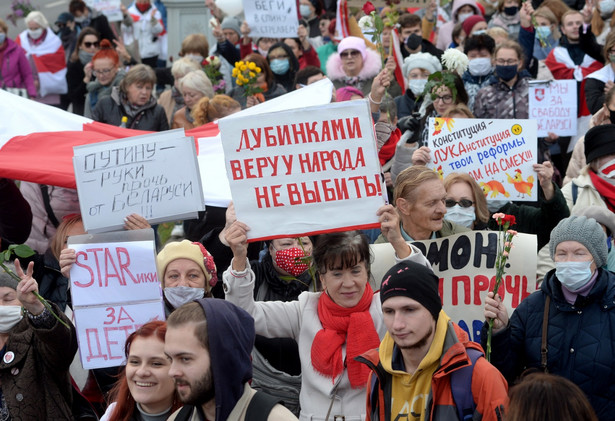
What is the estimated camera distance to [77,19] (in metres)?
15.4

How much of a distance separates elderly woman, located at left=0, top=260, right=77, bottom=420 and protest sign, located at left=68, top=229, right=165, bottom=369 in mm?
172

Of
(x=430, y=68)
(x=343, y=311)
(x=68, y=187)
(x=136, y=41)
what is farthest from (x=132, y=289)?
(x=136, y=41)

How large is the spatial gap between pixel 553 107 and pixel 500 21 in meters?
3.97

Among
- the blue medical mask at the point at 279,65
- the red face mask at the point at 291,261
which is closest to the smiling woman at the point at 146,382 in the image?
the red face mask at the point at 291,261

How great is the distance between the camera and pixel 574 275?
4.81 m

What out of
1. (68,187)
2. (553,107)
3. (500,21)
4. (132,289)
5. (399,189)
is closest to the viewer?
(132,289)

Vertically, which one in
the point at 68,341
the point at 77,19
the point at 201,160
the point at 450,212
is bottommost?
the point at 68,341

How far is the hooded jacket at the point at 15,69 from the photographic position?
1407 cm

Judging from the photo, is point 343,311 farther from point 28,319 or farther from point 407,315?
point 28,319

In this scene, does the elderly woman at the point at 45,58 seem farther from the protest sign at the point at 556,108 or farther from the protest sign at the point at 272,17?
the protest sign at the point at 556,108

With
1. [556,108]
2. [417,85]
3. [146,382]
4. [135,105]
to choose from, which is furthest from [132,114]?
[146,382]

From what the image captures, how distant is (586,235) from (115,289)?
2.38 meters

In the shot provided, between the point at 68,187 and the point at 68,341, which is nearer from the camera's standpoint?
the point at 68,341

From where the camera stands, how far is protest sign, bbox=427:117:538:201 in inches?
261
